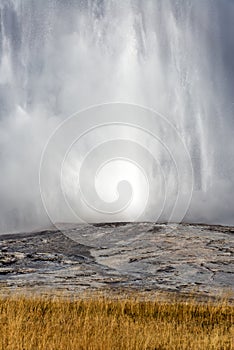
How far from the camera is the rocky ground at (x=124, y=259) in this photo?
89.8ft

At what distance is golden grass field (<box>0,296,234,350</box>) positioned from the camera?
11125 millimetres

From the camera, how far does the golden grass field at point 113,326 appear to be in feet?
36.5

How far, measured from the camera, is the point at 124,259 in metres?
36.8

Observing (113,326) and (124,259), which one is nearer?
(113,326)

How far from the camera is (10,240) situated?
4941 centimetres

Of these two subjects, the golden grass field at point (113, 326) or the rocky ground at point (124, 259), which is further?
the rocky ground at point (124, 259)

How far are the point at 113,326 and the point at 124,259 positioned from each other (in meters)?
23.5

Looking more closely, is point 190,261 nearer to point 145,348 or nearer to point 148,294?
point 148,294

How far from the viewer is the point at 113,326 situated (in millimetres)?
13375

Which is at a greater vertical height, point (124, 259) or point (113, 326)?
point (113, 326)

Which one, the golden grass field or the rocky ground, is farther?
the rocky ground

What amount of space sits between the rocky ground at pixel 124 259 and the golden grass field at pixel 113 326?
6.49 m

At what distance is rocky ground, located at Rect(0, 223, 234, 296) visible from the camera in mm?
27359

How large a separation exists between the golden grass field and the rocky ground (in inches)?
256
